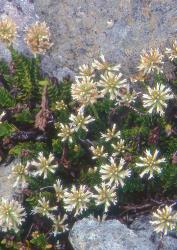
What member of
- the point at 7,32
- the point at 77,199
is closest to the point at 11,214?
the point at 77,199

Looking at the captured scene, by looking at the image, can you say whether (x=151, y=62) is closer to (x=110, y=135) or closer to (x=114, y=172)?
(x=110, y=135)

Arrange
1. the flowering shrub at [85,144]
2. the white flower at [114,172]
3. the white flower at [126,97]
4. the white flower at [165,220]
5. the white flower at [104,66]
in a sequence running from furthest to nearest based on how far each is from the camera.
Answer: the white flower at [126,97] < the white flower at [104,66] < the flowering shrub at [85,144] < the white flower at [114,172] < the white flower at [165,220]

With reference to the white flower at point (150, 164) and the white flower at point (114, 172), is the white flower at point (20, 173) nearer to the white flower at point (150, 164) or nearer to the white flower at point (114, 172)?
the white flower at point (114, 172)

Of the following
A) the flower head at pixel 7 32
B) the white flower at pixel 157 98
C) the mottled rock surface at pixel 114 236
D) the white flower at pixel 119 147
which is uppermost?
the flower head at pixel 7 32

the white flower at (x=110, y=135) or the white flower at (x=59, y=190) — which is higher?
the white flower at (x=110, y=135)

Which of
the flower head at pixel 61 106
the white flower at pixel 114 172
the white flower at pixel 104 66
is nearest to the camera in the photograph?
the white flower at pixel 114 172

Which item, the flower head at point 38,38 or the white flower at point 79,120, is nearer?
the white flower at point 79,120

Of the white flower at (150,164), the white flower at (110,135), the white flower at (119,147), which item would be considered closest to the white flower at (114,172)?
the white flower at (150,164)
